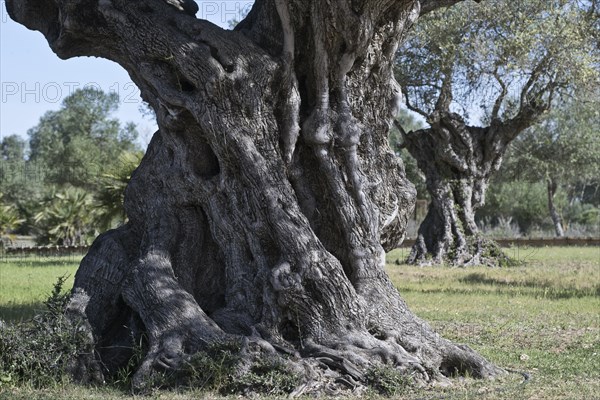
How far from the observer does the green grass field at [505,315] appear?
7352mm

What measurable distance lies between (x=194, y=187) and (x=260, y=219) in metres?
0.94

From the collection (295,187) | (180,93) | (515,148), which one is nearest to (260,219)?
(295,187)

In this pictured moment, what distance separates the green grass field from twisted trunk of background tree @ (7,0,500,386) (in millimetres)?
703

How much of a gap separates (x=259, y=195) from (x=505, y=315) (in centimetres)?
660

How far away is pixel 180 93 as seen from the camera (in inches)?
334

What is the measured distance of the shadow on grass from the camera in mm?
11961

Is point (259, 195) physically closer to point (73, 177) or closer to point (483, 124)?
point (483, 124)

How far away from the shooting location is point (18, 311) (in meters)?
12.9

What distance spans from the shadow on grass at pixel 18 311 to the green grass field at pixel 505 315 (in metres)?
0.02

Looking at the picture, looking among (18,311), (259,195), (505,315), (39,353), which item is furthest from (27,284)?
(259,195)

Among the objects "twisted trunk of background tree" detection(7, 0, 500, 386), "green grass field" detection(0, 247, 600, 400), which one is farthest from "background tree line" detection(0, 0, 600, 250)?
"twisted trunk of background tree" detection(7, 0, 500, 386)

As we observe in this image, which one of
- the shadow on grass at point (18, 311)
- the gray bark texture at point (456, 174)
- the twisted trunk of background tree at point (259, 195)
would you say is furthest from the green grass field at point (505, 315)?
the gray bark texture at point (456, 174)

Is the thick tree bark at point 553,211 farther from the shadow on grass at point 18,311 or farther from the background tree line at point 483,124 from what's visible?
the shadow on grass at point 18,311

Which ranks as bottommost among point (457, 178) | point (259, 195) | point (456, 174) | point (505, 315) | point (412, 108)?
point (505, 315)
